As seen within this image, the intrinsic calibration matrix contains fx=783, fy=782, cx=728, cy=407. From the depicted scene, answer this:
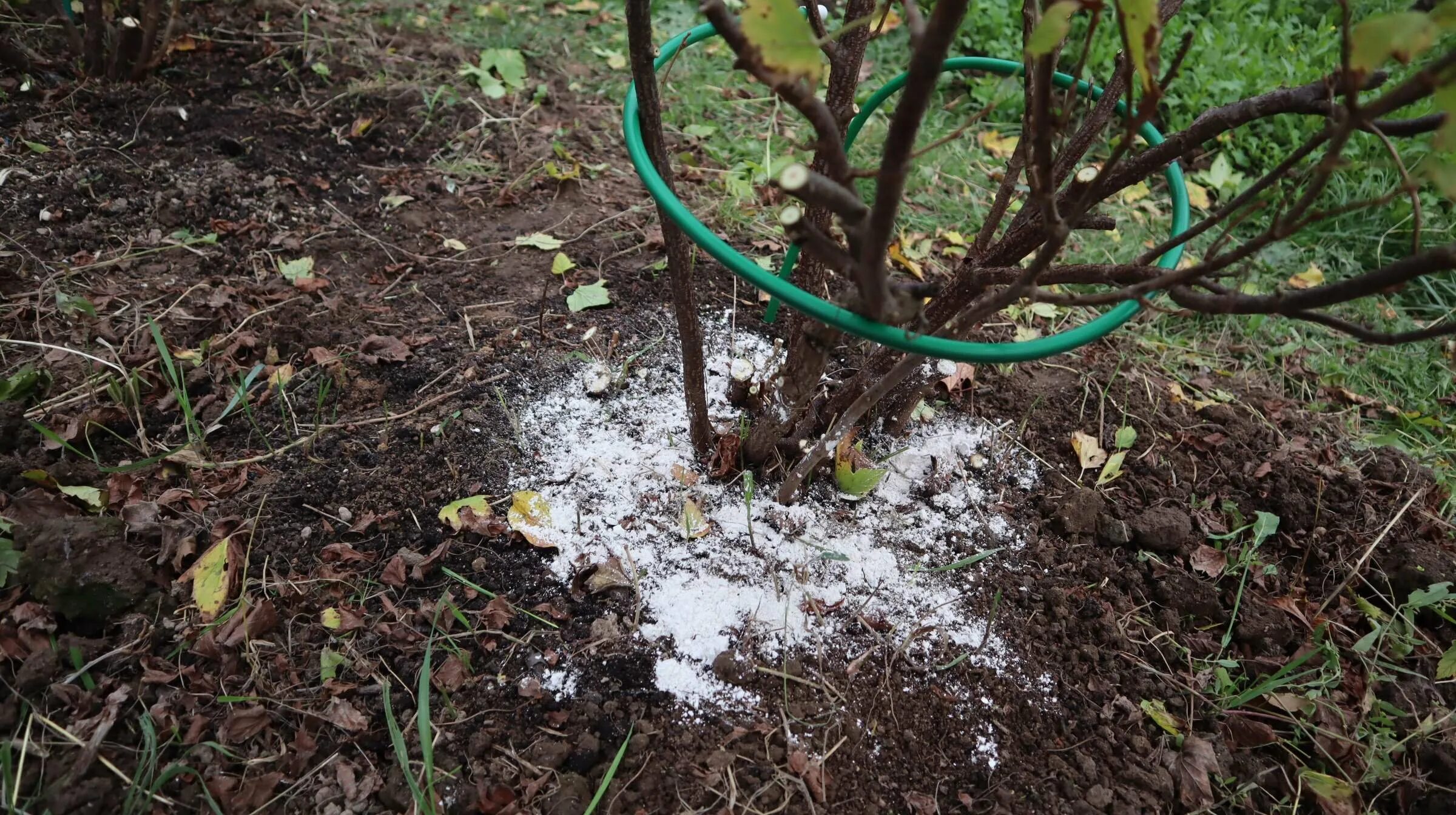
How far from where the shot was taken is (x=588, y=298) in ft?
7.06

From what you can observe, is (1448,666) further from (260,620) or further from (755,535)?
(260,620)

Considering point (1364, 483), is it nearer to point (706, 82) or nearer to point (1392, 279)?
point (1392, 279)

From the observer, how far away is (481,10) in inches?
134

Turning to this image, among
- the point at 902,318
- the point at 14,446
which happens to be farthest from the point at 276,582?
the point at 902,318

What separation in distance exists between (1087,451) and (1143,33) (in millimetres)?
1251

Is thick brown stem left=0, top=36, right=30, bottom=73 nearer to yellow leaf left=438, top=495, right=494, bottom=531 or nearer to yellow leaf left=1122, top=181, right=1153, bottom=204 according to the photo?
yellow leaf left=438, top=495, right=494, bottom=531

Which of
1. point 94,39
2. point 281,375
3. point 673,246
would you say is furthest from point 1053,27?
point 94,39

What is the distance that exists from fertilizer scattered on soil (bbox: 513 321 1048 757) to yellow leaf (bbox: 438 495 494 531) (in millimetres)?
99

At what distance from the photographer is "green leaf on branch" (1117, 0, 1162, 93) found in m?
0.84

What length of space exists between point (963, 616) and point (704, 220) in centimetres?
147

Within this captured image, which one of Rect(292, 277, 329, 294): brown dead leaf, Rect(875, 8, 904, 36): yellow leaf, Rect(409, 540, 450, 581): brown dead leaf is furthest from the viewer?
Rect(875, 8, 904, 36): yellow leaf

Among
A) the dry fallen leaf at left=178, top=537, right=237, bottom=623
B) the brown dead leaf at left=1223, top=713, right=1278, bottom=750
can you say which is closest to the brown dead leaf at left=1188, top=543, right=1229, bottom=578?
the brown dead leaf at left=1223, top=713, right=1278, bottom=750

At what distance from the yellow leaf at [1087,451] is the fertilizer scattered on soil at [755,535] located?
130mm

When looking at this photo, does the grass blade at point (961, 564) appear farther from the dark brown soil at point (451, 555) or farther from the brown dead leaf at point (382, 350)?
the brown dead leaf at point (382, 350)
